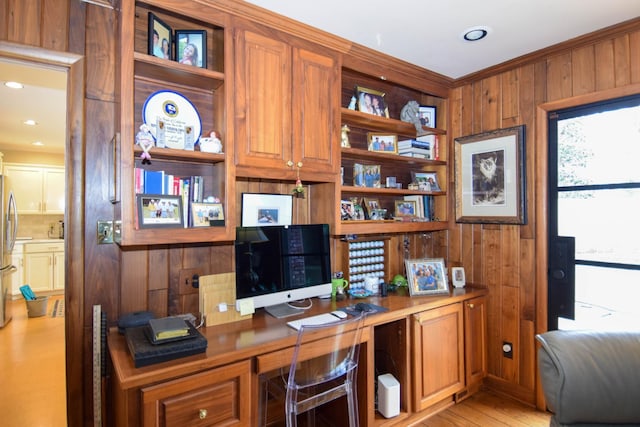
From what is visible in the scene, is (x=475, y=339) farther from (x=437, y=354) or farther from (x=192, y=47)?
(x=192, y=47)

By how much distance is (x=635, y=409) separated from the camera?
1315mm

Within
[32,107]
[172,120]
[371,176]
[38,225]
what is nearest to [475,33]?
[371,176]

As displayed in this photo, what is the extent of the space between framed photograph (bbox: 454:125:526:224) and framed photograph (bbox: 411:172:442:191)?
0.18 meters

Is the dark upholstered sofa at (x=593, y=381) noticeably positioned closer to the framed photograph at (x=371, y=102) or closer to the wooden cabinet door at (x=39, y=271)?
the framed photograph at (x=371, y=102)

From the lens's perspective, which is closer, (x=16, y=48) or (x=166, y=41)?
(x=16, y=48)

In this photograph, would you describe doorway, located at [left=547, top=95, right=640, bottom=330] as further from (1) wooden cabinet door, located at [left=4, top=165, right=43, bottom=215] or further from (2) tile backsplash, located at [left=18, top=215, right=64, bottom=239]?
(2) tile backsplash, located at [left=18, top=215, right=64, bottom=239]

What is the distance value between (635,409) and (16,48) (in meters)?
3.03

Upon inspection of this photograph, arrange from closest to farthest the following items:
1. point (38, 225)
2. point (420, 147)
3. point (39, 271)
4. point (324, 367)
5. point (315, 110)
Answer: point (324, 367)
point (315, 110)
point (420, 147)
point (39, 271)
point (38, 225)

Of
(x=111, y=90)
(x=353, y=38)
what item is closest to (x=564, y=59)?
(x=353, y=38)

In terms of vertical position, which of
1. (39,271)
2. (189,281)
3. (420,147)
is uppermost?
(420,147)

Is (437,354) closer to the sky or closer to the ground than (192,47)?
closer to the ground

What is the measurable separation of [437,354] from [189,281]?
1702 mm

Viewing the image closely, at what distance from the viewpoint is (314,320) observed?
1.91 metres

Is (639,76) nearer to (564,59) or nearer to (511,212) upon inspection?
(564,59)
